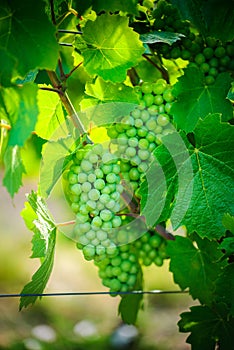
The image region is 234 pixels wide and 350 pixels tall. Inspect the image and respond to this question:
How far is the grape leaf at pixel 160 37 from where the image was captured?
0.97 meters

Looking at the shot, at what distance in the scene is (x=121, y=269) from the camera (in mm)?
1128

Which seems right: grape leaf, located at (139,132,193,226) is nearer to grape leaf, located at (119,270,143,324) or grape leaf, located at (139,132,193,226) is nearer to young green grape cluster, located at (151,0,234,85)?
young green grape cluster, located at (151,0,234,85)

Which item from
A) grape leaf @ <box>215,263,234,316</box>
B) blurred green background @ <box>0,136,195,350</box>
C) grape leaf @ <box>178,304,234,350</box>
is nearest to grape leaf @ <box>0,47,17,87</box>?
grape leaf @ <box>215,263,234,316</box>

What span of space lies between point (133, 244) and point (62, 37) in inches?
17.8

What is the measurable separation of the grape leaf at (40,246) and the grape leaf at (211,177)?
226mm

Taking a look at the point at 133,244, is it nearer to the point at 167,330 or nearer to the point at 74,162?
the point at 74,162

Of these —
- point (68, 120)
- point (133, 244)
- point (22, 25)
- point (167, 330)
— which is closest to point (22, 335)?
point (167, 330)

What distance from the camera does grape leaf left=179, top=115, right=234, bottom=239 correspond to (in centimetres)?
93

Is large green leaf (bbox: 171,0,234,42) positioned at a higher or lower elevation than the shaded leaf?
higher

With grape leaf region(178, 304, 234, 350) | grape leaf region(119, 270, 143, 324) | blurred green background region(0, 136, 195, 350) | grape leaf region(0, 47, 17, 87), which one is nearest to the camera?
grape leaf region(0, 47, 17, 87)

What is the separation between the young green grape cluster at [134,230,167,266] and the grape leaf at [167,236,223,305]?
0.06 metres

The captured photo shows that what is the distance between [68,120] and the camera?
1025 millimetres

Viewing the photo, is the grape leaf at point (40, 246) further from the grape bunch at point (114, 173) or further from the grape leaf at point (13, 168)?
the grape leaf at point (13, 168)

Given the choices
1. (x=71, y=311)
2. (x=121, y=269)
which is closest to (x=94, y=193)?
(x=121, y=269)
